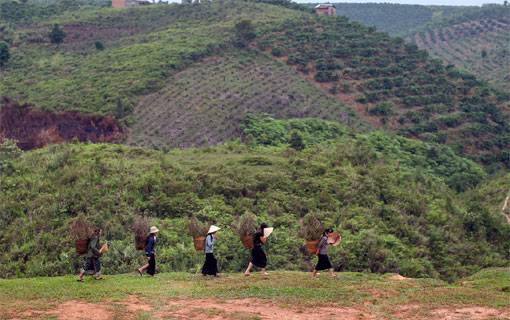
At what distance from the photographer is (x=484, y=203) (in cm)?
2428

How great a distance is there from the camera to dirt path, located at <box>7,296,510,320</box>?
8633 mm

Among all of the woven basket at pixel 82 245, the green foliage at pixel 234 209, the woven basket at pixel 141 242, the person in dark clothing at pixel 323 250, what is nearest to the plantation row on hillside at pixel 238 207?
the green foliage at pixel 234 209

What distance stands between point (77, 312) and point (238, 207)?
9065mm

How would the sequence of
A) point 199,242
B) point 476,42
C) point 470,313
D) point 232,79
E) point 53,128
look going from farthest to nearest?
point 476,42, point 232,79, point 53,128, point 199,242, point 470,313

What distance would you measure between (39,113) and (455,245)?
23066mm

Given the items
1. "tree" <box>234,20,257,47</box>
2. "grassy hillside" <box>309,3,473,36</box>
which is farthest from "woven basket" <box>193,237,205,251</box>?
"grassy hillside" <box>309,3,473,36</box>

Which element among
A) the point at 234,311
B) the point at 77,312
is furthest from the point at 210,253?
the point at 77,312

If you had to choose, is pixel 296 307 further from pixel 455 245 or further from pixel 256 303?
pixel 455 245

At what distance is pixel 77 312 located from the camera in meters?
8.67

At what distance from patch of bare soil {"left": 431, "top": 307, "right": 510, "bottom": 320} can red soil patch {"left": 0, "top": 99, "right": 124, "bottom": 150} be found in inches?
846

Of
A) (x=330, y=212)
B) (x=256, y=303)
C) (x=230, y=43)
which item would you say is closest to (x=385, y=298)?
(x=256, y=303)

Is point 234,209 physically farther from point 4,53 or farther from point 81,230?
point 4,53

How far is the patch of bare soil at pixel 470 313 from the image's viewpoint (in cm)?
869

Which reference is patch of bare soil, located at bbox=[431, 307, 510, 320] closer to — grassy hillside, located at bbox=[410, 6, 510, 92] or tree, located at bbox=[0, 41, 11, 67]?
tree, located at bbox=[0, 41, 11, 67]
